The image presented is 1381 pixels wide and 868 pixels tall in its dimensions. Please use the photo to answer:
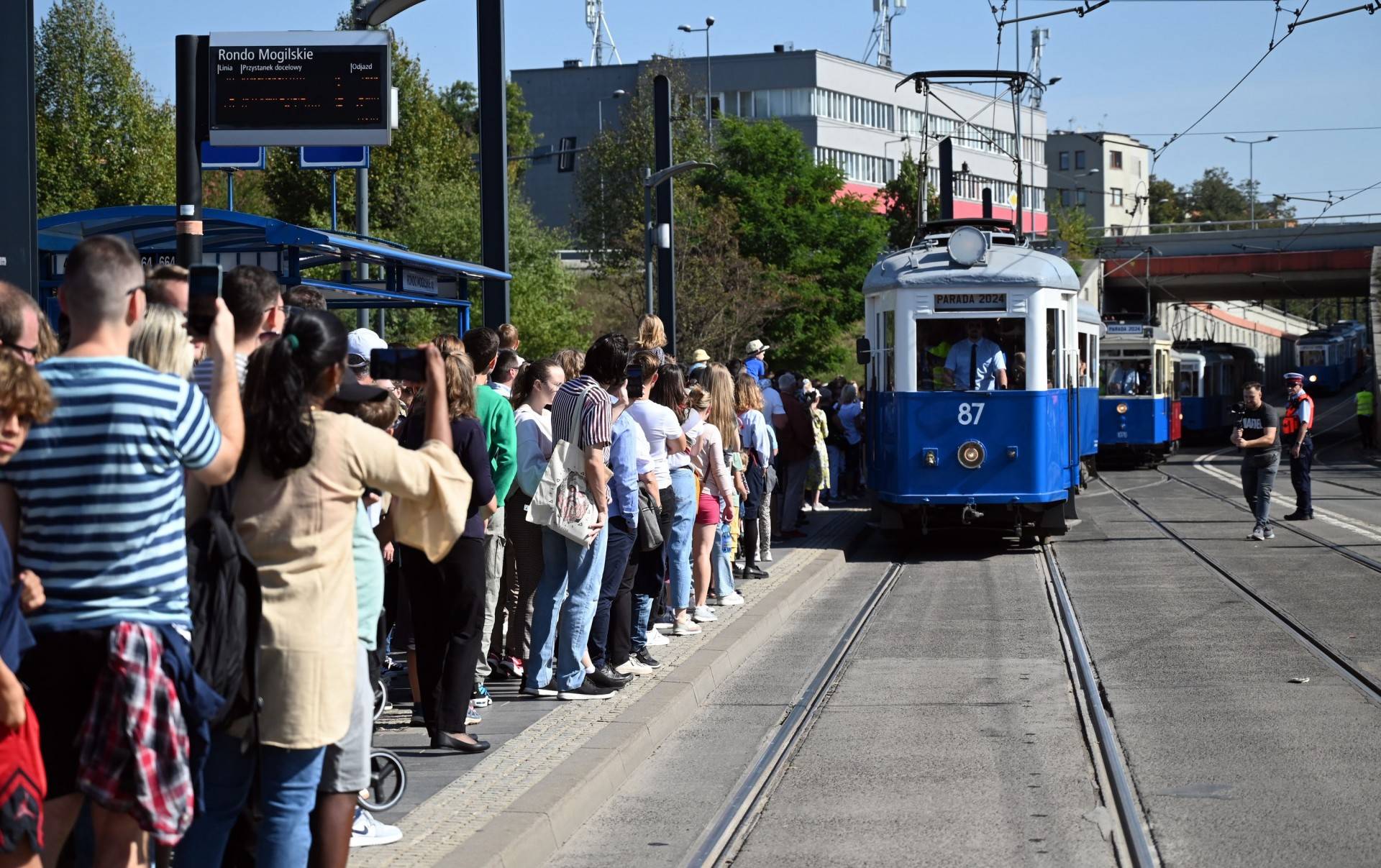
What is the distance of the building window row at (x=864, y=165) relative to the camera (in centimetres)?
8469

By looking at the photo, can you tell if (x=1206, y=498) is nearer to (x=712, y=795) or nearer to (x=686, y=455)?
(x=686, y=455)

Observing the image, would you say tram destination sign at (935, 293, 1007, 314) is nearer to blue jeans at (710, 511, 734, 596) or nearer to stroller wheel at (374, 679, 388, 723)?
blue jeans at (710, 511, 734, 596)

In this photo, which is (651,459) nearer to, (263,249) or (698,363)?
(263,249)

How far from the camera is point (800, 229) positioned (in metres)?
52.4

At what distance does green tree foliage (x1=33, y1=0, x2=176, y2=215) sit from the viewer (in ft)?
139

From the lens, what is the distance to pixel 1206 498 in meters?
26.4

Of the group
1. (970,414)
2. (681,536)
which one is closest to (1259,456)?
(970,414)

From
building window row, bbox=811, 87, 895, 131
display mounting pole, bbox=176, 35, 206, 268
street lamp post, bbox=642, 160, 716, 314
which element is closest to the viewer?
display mounting pole, bbox=176, 35, 206, 268

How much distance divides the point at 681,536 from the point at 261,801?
22.2 feet

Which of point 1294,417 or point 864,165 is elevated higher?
point 864,165

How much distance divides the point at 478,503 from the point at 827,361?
149 ft

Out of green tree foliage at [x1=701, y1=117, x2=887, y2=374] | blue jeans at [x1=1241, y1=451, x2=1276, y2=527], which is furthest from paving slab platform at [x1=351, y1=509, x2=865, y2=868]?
green tree foliage at [x1=701, y1=117, x2=887, y2=374]

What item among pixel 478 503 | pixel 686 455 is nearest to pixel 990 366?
pixel 686 455

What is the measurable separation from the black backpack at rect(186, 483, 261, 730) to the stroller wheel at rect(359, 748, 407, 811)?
1.84 m
